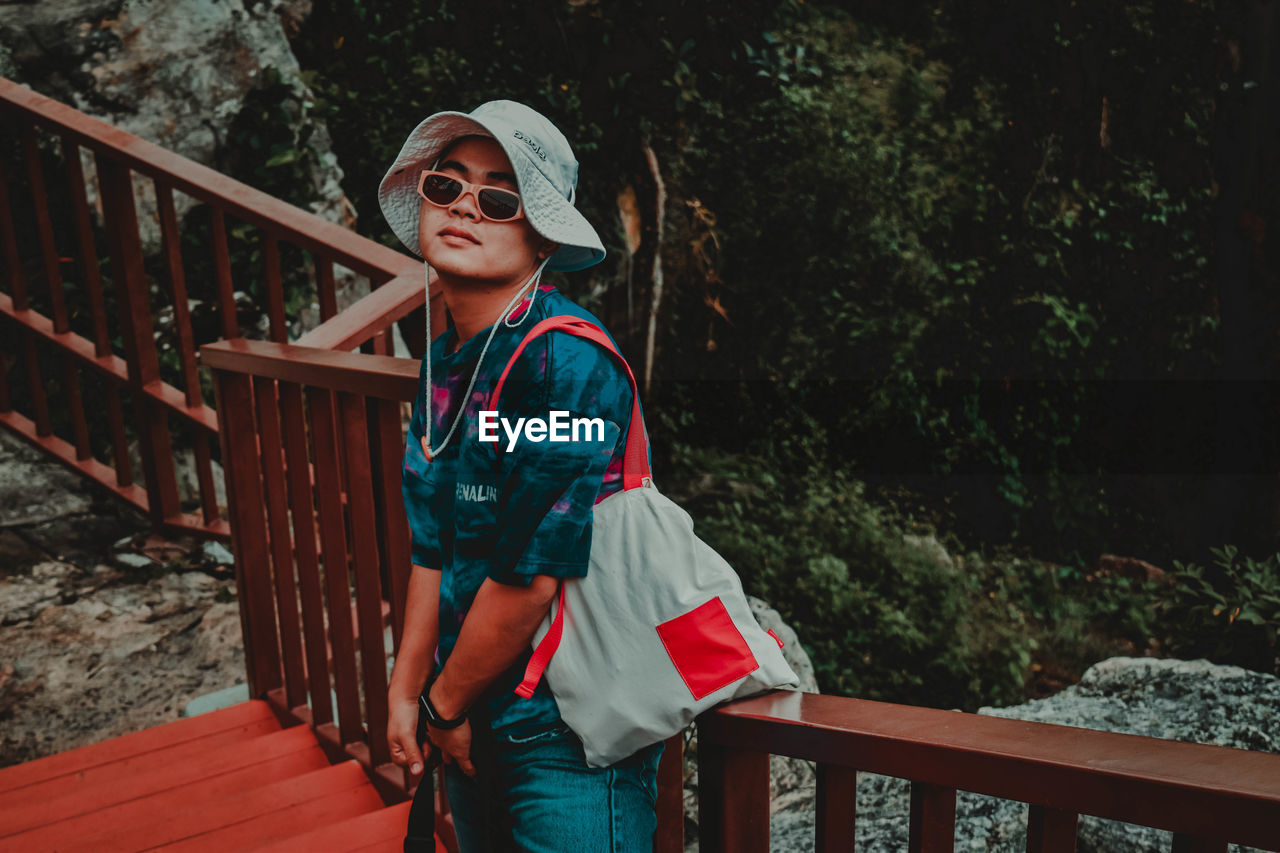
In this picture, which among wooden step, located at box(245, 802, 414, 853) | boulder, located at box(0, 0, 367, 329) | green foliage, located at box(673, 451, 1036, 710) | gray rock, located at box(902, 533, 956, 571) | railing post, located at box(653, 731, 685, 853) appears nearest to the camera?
railing post, located at box(653, 731, 685, 853)

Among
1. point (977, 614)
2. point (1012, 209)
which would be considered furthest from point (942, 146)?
point (977, 614)

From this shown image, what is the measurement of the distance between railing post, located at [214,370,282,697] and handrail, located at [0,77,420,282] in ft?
1.71

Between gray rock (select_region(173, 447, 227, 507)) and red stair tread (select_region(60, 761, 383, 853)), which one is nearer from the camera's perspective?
red stair tread (select_region(60, 761, 383, 853))

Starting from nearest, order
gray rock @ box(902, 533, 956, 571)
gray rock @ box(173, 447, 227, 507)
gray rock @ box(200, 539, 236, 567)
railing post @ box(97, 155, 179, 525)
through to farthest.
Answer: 1. railing post @ box(97, 155, 179, 525)
2. gray rock @ box(200, 539, 236, 567)
3. gray rock @ box(173, 447, 227, 507)
4. gray rock @ box(902, 533, 956, 571)

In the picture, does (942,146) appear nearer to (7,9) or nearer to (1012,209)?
(1012,209)

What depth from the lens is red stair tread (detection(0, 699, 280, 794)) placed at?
8.18 ft

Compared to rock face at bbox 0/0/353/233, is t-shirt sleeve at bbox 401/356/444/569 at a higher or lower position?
lower

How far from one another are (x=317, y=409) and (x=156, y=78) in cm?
363

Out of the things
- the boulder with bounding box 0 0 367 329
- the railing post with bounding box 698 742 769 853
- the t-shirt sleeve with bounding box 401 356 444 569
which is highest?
the boulder with bounding box 0 0 367 329

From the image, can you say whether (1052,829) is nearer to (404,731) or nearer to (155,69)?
(404,731)

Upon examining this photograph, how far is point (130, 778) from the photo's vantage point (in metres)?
2.40

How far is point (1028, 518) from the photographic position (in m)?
6.86

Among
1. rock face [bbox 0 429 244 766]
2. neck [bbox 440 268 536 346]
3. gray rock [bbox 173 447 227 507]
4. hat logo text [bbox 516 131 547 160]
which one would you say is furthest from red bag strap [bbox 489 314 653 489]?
gray rock [bbox 173 447 227 507]

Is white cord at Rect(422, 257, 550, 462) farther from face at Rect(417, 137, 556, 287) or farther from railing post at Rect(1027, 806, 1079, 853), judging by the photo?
railing post at Rect(1027, 806, 1079, 853)
